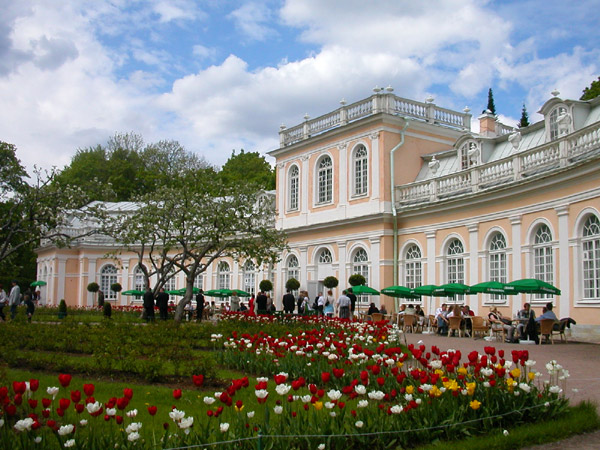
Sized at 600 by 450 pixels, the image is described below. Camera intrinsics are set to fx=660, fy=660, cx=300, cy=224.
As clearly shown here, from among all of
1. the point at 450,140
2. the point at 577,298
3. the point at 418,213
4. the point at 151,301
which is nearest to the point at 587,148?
the point at 577,298

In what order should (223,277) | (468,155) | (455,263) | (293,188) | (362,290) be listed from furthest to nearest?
1. (223,277)
2. (293,188)
3. (468,155)
4. (362,290)
5. (455,263)

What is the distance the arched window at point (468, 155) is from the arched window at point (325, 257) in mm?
8002

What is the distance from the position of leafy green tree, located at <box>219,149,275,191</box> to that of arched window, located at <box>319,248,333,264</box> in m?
19.4

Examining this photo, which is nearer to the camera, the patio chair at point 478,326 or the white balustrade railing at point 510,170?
the white balustrade railing at point 510,170

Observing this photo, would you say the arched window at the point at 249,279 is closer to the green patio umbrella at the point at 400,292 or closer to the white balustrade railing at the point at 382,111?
the white balustrade railing at the point at 382,111

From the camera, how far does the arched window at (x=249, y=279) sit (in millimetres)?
37156

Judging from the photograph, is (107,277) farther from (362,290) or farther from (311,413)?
(311,413)

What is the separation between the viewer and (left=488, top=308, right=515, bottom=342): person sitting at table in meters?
18.0

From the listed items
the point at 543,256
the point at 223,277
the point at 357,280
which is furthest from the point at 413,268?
the point at 223,277

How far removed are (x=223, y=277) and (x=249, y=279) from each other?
2.93 m

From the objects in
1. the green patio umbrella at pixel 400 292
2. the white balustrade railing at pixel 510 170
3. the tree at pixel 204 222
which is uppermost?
the white balustrade railing at pixel 510 170

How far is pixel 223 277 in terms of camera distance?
132 feet

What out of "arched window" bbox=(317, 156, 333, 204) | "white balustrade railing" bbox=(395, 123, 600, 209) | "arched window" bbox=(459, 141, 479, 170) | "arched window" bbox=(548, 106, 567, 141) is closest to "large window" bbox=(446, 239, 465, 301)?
"white balustrade railing" bbox=(395, 123, 600, 209)

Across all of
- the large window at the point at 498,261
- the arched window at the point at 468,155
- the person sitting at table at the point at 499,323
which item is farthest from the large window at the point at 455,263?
the arched window at the point at 468,155
